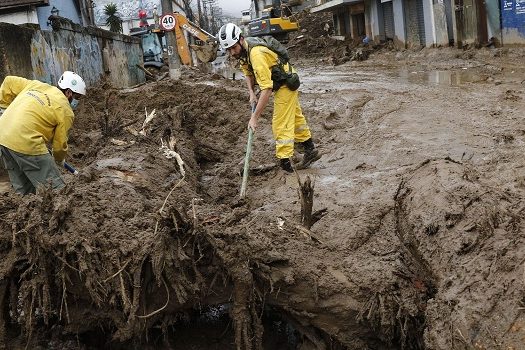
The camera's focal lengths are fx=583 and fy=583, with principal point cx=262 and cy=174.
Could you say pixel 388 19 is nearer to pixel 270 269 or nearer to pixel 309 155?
pixel 309 155

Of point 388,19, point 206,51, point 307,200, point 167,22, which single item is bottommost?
point 307,200

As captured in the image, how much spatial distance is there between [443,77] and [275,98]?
26.4ft

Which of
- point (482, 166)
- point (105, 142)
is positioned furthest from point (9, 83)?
point (482, 166)

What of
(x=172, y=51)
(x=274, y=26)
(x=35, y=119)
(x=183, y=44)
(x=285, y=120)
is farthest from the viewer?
(x=274, y=26)

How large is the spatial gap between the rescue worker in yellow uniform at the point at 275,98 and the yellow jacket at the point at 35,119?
1.79 m

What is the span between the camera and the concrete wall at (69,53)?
32.1 ft

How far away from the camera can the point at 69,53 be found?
1353 centimetres

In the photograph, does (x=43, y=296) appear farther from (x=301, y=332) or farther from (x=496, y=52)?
(x=496, y=52)

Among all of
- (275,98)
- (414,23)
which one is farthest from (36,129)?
(414,23)

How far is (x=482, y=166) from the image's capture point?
5422 millimetres

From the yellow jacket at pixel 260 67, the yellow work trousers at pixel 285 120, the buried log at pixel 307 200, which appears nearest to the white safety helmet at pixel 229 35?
the yellow jacket at pixel 260 67

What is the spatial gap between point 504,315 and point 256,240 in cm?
146

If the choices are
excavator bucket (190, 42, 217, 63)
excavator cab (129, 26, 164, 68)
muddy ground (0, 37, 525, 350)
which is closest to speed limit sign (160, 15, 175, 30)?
excavator bucket (190, 42, 217, 63)

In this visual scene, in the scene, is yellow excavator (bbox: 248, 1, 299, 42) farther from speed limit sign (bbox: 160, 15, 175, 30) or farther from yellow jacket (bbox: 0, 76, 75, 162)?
yellow jacket (bbox: 0, 76, 75, 162)
